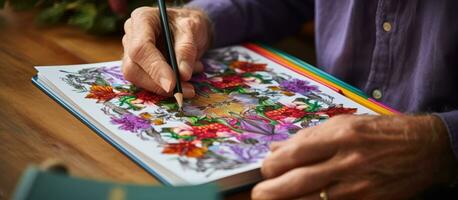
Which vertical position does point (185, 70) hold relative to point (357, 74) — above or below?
above

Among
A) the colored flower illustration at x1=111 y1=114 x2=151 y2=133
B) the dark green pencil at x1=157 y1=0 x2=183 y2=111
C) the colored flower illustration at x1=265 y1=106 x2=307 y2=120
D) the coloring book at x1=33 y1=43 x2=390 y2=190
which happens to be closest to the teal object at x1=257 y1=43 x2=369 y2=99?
the coloring book at x1=33 y1=43 x2=390 y2=190

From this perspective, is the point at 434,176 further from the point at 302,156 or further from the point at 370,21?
the point at 370,21

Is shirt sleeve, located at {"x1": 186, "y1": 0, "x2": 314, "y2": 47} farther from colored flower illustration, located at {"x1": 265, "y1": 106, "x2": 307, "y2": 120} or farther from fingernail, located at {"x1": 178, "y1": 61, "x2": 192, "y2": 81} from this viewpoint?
colored flower illustration, located at {"x1": 265, "y1": 106, "x2": 307, "y2": 120}

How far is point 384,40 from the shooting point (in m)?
1.06

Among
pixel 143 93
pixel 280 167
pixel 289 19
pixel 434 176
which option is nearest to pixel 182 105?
pixel 143 93

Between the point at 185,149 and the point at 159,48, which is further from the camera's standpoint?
the point at 159,48

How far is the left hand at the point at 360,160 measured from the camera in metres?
0.67

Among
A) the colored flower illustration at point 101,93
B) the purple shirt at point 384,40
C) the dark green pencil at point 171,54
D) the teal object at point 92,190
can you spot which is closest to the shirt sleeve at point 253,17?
the purple shirt at point 384,40

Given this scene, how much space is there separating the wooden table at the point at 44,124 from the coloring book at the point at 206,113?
17mm

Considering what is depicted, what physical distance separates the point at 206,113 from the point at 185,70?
4.5 inches

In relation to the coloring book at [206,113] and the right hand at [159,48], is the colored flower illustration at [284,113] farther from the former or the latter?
the right hand at [159,48]

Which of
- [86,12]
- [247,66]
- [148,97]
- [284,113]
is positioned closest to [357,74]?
[247,66]

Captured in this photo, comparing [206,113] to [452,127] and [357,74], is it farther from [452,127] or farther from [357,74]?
[357,74]

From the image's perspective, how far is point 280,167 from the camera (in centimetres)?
68
